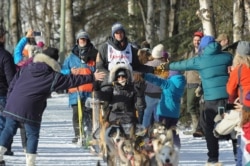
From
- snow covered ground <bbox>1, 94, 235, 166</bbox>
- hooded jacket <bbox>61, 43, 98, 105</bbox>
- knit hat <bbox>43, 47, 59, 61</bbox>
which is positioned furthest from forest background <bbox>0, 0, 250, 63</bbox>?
knit hat <bbox>43, 47, 59, 61</bbox>

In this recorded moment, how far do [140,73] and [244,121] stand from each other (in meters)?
1.93

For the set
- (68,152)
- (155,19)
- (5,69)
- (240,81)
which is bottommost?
(68,152)

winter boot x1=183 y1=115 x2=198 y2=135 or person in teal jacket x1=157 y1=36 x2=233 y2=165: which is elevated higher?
person in teal jacket x1=157 y1=36 x2=233 y2=165

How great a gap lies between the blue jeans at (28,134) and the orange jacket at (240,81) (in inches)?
100

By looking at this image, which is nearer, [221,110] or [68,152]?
[221,110]

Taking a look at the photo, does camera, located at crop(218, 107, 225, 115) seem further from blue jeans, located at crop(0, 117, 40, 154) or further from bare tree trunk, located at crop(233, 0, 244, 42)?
bare tree trunk, located at crop(233, 0, 244, 42)

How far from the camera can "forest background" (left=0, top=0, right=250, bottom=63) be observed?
47.4ft

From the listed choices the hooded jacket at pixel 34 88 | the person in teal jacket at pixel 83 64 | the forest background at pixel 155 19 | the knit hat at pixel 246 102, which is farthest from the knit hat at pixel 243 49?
the forest background at pixel 155 19

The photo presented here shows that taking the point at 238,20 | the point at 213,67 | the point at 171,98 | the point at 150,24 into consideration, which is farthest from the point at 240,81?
the point at 150,24

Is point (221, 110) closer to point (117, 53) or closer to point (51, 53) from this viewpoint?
point (117, 53)

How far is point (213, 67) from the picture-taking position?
10.2 metres

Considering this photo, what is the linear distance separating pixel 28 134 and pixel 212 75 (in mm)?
2670

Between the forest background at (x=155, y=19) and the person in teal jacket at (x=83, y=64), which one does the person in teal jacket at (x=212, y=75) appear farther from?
the forest background at (x=155, y=19)

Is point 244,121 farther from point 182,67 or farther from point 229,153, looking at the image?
point 229,153
